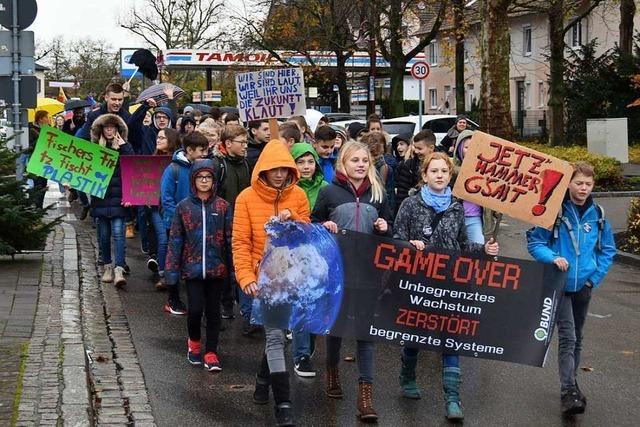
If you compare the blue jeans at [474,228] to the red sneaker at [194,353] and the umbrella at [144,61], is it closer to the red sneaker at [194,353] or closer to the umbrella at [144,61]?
the red sneaker at [194,353]

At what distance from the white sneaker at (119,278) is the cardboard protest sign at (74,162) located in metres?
0.78

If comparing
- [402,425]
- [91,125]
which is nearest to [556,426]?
[402,425]

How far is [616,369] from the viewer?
27.8 ft

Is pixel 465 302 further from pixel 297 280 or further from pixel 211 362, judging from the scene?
pixel 211 362

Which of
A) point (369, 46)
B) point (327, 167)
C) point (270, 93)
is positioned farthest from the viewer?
point (369, 46)

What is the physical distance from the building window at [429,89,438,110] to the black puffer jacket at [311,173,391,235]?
67227mm

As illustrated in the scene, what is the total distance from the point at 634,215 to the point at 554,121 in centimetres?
2522

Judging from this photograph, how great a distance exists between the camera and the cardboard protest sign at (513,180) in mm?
6988

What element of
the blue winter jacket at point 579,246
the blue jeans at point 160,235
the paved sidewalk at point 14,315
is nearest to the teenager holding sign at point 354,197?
the blue winter jacket at point 579,246

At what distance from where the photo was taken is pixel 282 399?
261 inches

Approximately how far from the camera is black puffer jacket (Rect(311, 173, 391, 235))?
7.23 m

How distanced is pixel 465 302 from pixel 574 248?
0.76 meters

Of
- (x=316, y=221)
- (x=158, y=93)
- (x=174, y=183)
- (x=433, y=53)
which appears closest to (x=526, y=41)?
(x=433, y=53)

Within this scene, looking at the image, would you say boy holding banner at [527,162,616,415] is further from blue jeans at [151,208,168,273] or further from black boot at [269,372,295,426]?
blue jeans at [151,208,168,273]
